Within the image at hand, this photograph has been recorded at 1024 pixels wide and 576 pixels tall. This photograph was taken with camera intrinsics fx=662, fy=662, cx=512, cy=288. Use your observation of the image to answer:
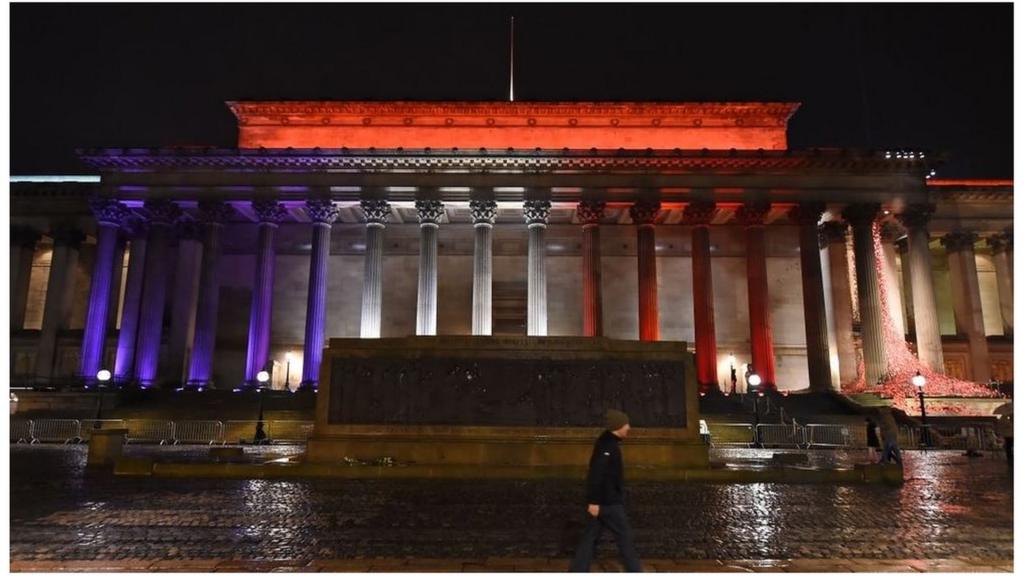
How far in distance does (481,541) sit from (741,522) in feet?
11.9

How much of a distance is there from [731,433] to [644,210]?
575 inches

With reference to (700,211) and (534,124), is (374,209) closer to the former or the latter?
(534,124)

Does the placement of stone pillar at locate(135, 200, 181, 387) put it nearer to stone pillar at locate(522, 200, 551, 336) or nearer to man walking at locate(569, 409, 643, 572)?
stone pillar at locate(522, 200, 551, 336)

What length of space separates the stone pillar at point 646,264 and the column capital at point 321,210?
648 inches

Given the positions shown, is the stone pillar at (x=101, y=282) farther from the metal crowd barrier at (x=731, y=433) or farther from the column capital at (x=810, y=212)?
the column capital at (x=810, y=212)

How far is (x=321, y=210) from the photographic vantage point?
119 feet

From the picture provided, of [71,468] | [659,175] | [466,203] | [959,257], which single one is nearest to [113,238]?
[466,203]

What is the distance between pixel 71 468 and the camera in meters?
15.1

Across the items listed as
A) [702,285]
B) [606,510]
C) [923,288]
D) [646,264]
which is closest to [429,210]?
[646,264]

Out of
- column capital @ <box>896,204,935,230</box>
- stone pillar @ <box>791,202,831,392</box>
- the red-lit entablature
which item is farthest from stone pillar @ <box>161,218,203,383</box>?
column capital @ <box>896,204,935,230</box>

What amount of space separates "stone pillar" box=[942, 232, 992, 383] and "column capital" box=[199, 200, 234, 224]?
140 ft

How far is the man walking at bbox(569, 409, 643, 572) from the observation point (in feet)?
19.0

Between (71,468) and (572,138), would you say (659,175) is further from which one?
(71,468)

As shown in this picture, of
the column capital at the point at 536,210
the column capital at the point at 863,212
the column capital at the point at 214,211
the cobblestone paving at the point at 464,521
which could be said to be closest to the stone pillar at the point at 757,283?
the column capital at the point at 863,212
